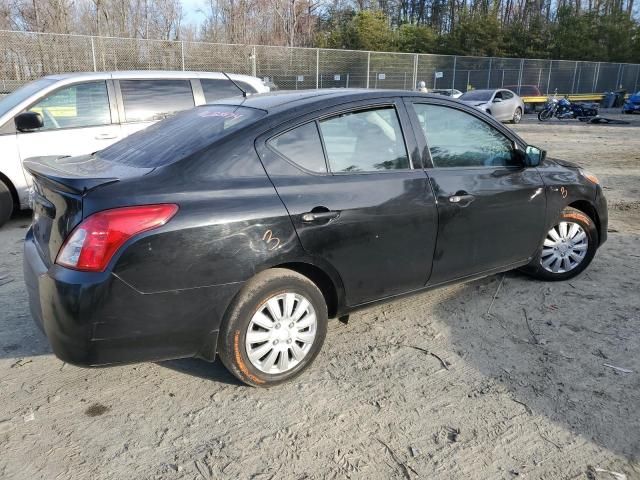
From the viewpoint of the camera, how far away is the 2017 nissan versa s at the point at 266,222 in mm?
2479

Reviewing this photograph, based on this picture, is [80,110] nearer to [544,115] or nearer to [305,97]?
[305,97]

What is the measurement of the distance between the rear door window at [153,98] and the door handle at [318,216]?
14.4 ft

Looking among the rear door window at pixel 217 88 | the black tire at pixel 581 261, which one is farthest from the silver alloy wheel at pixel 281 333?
the rear door window at pixel 217 88

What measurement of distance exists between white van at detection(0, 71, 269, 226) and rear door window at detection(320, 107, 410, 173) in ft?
14.2

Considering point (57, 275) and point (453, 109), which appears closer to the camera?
point (57, 275)

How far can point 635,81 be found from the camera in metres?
40.3

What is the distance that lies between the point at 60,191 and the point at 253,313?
1.15 m

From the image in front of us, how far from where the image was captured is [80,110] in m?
6.45

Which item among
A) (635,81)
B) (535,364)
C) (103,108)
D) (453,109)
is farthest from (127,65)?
(635,81)

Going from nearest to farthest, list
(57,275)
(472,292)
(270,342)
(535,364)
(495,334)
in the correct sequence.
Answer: (57,275) < (270,342) < (535,364) < (495,334) < (472,292)

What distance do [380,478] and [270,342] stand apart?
924 mm

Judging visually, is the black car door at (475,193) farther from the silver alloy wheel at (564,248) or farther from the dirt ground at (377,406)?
the dirt ground at (377,406)

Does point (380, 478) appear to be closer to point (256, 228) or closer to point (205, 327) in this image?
point (205, 327)

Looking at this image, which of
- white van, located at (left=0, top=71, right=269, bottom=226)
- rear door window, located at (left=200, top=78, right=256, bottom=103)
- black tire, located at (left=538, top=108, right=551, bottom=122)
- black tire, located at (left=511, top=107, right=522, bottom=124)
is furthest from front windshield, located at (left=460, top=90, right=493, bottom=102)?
white van, located at (left=0, top=71, right=269, bottom=226)
